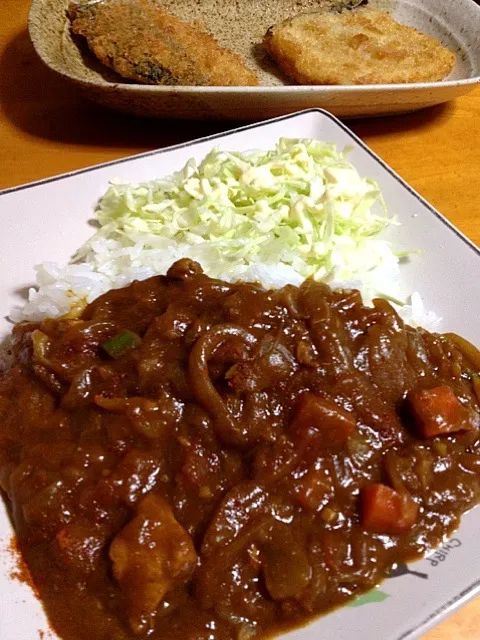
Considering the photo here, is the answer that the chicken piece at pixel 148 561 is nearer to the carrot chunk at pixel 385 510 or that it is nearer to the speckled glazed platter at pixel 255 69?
the carrot chunk at pixel 385 510

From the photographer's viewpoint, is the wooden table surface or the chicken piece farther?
the wooden table surface

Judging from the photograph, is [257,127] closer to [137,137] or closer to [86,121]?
[137,137]

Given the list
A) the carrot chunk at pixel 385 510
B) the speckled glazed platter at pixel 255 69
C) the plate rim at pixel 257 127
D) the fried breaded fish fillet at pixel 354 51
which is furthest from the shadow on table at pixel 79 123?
the carrot chunk at pixel 385 510

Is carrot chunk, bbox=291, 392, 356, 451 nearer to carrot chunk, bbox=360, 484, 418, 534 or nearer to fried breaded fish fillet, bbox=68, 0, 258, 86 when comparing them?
carrot chunk, bbox=360, 484, 418, 534

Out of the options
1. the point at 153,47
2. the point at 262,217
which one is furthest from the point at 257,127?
the point at 153,47

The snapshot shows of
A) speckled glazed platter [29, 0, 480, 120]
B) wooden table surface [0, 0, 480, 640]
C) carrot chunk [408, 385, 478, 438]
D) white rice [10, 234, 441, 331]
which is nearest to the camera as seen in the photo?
carrot chunk [408, 385, 478, 438]

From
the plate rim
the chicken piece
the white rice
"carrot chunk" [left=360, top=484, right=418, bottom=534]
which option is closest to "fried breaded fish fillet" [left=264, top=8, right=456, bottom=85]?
the plate rim
